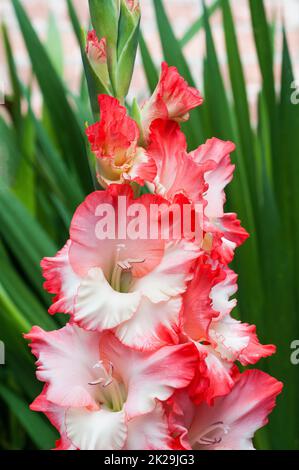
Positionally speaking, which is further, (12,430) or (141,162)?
(12,430)

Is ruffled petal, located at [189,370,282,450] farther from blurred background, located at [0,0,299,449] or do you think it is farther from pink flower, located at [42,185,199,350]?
blurred background, located at [0,0,299,449]

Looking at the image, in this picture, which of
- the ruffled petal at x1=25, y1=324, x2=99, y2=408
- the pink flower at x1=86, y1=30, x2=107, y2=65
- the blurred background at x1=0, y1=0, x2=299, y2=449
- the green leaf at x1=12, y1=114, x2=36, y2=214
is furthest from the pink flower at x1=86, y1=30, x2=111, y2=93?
the green leaf at x1=12, y1=114, x2=36, y2=214

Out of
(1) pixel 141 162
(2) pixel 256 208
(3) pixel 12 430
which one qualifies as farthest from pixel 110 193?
(3) pixel 12 430

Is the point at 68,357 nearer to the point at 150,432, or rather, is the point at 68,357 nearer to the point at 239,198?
the point at 150,432

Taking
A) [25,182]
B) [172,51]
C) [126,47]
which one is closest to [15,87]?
[25,182]

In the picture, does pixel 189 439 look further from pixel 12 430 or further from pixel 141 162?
pixel 12 430

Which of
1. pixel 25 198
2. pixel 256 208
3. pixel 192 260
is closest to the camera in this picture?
pixel 192 260

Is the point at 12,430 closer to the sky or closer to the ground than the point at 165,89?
closer to the ground

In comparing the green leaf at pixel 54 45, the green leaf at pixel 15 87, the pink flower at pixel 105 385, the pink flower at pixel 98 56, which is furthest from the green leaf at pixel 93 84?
the green leaf at pixel 54 45
